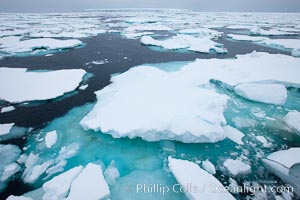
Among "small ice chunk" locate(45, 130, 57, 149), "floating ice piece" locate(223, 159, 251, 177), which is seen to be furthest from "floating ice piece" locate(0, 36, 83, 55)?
"floating ice piece" locate(223, 159, 251, 177)

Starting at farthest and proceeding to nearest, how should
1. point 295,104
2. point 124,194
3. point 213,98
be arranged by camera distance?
point 295,104 → point 213,98 → point 124,194

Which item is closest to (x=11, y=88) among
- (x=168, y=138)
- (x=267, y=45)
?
(x=168, y=138)

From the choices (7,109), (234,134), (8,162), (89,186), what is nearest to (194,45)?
(234,134)

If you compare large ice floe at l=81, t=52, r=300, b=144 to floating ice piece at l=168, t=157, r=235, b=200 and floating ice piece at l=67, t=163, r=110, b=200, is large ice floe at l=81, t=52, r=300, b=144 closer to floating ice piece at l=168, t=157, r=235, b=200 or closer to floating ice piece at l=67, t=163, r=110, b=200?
floating ice piece at l=168, t=157, r=235, b=200

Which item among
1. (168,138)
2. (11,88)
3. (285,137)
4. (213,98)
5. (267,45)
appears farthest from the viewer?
(267,45)

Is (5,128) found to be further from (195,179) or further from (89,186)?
(195,179)

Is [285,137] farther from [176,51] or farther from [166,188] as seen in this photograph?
[176,51]

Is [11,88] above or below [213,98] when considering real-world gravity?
below
